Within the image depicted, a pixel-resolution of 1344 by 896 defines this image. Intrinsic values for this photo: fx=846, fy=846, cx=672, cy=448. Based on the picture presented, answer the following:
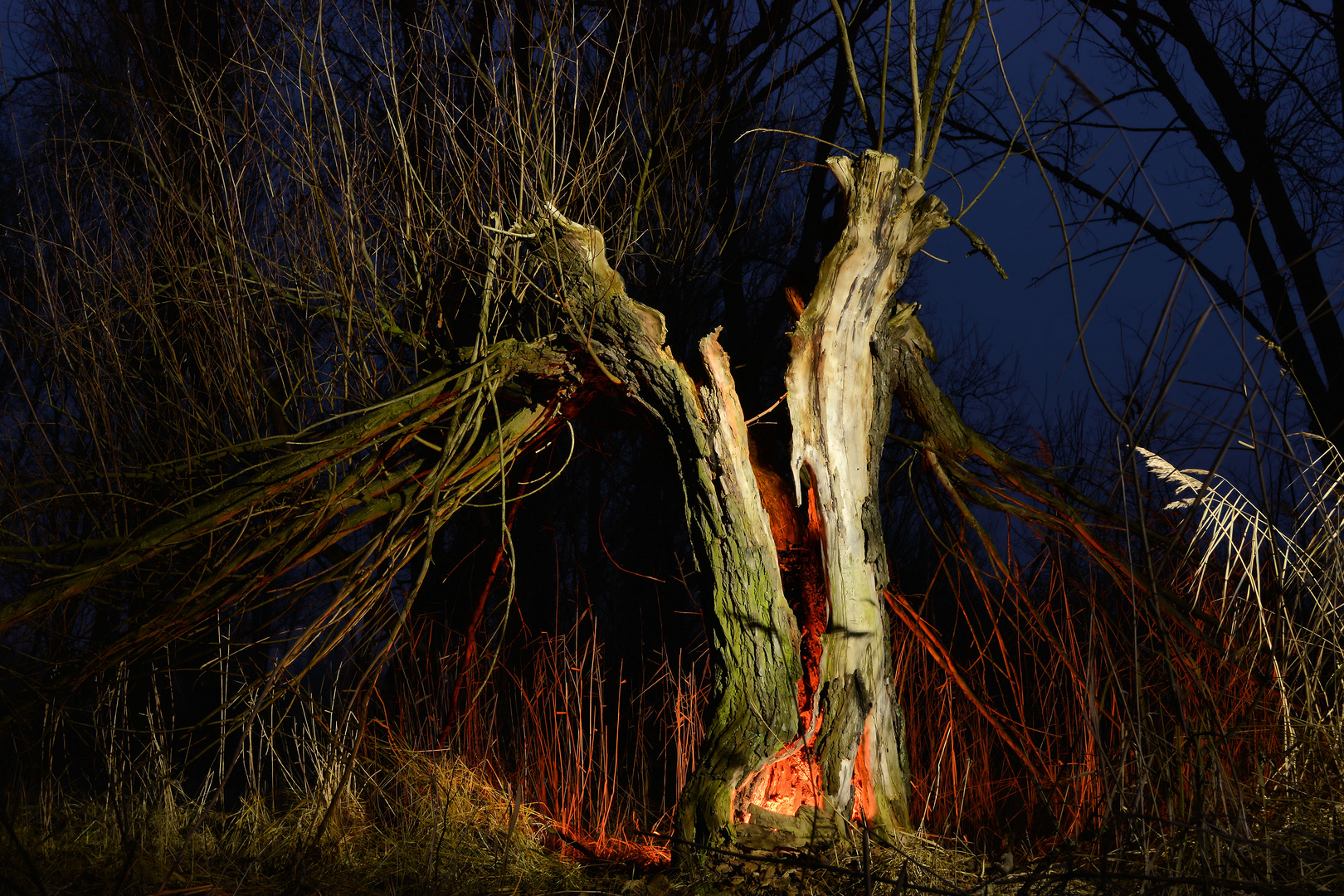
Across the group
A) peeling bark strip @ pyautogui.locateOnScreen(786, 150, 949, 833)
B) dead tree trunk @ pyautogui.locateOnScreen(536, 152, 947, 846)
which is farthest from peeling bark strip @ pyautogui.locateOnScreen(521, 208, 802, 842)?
peeling bark strip @ pyautogui.locateOnScreen(786, 150, 949, 833)

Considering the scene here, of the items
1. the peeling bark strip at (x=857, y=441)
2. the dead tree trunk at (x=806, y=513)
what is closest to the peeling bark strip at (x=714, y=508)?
the dead tree trunk at (x=806, y=513)

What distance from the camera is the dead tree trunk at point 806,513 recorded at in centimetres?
274

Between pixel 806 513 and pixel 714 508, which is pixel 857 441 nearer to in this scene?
Answer: pixel 806 513

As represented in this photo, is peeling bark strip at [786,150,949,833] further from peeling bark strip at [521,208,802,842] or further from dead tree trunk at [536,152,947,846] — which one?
peeling bark strip at [521,208,802,842]

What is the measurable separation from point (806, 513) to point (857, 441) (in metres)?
0.32

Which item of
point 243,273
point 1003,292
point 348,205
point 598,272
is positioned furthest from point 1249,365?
point 1003,292

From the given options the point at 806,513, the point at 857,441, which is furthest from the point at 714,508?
the point at 857,441

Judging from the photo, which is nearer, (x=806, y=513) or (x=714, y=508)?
(x=714, y=508)

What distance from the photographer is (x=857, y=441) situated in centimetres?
298

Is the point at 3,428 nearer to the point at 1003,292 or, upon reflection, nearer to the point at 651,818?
the point at 651,818

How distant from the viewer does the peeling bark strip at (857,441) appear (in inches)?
111

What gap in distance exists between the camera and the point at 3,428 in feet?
14.4

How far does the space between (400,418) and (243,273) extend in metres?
1.40

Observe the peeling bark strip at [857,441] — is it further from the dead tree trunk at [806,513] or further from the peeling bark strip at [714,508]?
the peeling bark strip at [714,508]
